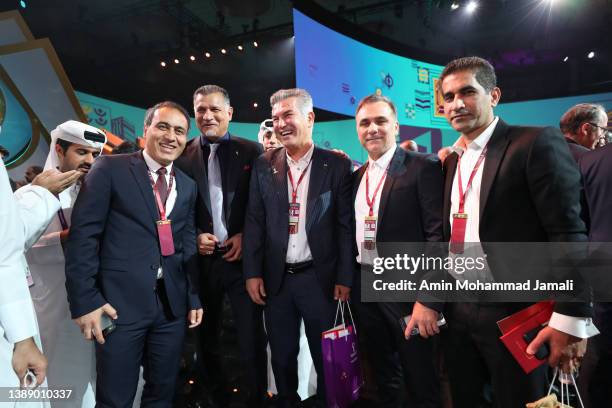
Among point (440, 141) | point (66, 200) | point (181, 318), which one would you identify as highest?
point (440, 141)

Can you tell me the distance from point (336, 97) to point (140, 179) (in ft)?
14.6

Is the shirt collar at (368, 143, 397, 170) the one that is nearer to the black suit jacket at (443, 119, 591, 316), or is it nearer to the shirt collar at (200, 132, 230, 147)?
the black suit jacket at (443, 119, 591, 316)

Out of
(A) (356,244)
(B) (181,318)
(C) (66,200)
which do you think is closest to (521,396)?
(A) (356,244)

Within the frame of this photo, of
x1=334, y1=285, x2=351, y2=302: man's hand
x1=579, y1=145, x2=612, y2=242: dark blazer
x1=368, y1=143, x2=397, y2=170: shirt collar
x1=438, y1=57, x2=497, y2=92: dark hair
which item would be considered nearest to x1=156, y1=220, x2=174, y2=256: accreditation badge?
x1=334, y1=285, x2=351, y2=302: man's hand

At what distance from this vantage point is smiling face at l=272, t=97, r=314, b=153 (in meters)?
2.32

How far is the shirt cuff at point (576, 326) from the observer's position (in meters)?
1.32

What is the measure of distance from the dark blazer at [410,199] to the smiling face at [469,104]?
35 cm

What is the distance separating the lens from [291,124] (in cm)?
232

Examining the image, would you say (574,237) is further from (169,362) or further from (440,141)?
(440,141)

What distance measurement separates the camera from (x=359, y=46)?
6.26 meters

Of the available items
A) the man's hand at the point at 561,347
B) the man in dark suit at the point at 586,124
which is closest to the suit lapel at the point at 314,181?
the man's hand at the point at 561,347

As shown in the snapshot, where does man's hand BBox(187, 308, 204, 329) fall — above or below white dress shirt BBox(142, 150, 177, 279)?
below

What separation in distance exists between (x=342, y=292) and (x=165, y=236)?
1.10 m

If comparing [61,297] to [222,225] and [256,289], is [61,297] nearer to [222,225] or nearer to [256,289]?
[222,225]
